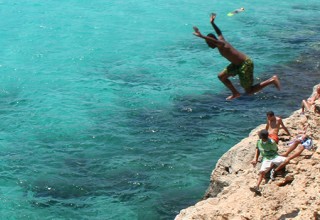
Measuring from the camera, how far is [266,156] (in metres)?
11.7

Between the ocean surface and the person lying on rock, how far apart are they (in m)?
4.82

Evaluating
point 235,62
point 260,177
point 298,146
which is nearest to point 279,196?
point 260,177

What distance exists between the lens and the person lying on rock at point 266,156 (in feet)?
36.5

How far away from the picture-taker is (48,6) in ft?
135

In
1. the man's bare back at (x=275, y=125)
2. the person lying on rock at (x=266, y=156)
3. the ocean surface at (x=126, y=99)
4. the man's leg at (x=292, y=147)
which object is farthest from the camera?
the ocean surface at (x=126, y=99)

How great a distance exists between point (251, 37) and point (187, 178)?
1863cm

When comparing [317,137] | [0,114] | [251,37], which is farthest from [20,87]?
[317,137]

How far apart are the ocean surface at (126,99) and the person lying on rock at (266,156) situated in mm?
4818

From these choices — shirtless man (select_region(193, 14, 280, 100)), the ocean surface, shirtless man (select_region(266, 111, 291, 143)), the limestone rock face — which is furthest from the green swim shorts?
the ocean surface

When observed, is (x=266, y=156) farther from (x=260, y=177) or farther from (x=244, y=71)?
(x=244, y=71)

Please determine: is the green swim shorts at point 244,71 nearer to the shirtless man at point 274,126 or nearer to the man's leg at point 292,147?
the man's leg at point 292,147

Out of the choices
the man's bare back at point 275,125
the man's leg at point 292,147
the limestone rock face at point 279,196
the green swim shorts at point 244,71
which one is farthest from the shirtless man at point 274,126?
the green swim shorts at point 244,71

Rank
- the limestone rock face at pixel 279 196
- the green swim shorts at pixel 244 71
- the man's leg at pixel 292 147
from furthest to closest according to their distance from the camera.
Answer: the green swim shorts at pixel 244 71 → the man's leg at pixel 292 147 → the limestone rock face at pixel 279 196

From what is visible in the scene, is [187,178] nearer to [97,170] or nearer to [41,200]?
[97,170]
